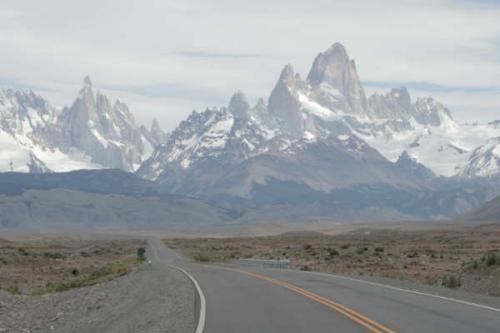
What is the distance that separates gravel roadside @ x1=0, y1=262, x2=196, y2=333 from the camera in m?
30.7

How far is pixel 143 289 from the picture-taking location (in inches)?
1773

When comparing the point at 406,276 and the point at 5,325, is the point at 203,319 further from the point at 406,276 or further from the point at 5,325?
the point at 406,276

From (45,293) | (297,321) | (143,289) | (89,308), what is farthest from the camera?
(45,293)

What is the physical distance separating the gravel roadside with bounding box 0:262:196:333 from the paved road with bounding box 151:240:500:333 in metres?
1.22

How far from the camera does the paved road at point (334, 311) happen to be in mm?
25922

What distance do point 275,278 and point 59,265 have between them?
134ft

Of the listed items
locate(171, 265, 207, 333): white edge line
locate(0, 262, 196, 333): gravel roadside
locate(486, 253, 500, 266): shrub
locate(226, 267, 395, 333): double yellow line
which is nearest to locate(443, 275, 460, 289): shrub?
locate(486, 253, 500, 266): shrub

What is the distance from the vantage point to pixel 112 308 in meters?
38.7

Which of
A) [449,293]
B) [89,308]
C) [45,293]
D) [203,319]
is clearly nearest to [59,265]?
[45,293]

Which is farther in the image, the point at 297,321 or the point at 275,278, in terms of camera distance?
the point at 275,278

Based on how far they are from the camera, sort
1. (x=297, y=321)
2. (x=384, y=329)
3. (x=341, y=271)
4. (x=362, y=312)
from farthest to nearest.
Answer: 1. (x=341, y=271)
2. (x=362, y=312)
3. (x=297, y=321)
4. (x=384, y=329)

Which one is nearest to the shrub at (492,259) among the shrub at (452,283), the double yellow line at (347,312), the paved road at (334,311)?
the shrub at (452,283)

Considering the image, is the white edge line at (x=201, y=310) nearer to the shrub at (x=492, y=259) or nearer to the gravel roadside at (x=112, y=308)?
the gravel roadside at (x=112, y=308)

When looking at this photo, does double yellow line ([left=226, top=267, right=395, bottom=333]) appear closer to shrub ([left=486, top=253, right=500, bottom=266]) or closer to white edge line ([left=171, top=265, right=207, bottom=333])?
white edge line ([left=171, top=265, right=207, bottom=333])
